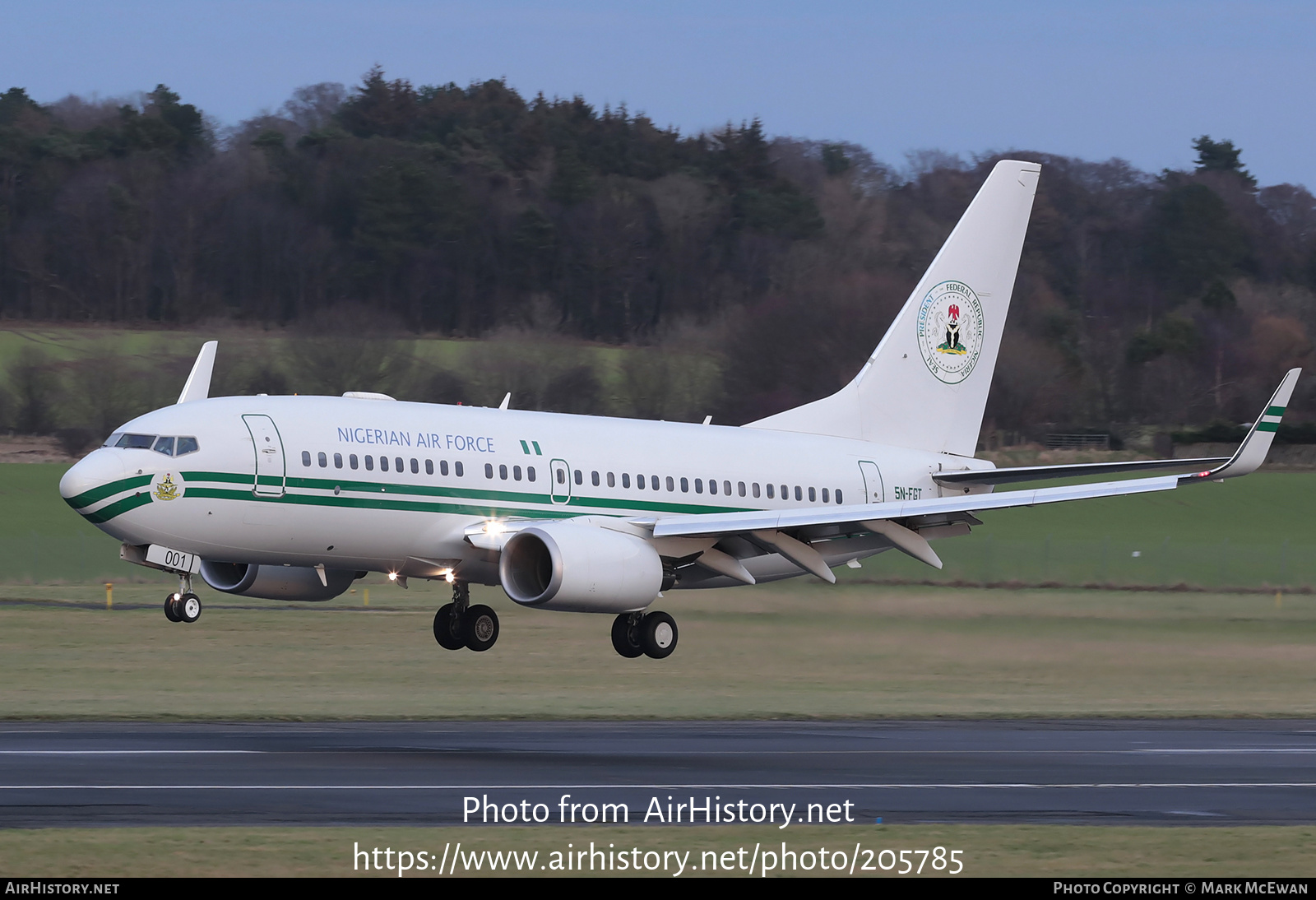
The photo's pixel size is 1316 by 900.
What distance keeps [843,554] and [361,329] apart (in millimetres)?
43281

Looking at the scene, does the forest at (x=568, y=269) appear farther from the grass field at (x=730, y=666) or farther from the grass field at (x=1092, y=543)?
the grass field at (x=730, y=666)

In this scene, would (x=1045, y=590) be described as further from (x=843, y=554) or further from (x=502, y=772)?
(x=502, y=772)

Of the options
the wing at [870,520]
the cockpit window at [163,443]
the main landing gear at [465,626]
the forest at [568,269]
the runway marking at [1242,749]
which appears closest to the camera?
the runway marking at [1242,749]

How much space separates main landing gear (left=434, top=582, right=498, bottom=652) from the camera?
36.8 meters

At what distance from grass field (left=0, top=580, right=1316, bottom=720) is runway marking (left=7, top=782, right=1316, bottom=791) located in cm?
992

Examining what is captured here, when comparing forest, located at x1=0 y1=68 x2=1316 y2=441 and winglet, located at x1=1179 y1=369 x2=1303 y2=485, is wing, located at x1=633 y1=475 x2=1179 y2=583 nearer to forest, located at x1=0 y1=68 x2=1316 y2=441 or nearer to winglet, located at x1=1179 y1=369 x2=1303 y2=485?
winglet, located at x1=1179 y1=369 x2=1303 y2=485

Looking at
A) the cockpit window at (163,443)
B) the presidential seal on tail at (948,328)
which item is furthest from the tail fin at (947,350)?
the cockpit window at (163,443)

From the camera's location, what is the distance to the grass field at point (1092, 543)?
206 ft

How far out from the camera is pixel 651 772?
82.2 feet

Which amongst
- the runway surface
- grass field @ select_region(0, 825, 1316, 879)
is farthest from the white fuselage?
grass field @ select_region(0, 825, 1316, 879)

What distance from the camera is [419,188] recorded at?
103 metres

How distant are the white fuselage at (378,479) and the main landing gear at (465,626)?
1.77m

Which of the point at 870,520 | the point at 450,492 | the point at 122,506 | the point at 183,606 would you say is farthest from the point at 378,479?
the point at 870,520

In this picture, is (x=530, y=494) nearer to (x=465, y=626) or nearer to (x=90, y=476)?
(x=465, y=626)
